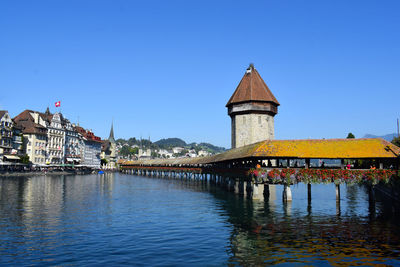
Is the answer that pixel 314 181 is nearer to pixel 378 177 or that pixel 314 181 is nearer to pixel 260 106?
pixel 378 177

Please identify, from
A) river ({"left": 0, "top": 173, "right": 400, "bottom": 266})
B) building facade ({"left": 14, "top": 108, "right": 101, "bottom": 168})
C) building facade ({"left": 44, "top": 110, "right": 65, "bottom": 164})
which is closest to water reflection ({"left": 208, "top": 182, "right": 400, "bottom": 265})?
river ({"left": 0, "top": 173, "right": 400, "bottom": 266})

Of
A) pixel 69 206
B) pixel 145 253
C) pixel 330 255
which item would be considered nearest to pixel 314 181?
pixel 330 255

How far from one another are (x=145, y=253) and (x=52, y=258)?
148 inches

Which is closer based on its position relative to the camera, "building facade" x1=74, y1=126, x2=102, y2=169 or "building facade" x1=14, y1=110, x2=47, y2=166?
"building facade" x1=14, y1=110, x2=47, y2=166

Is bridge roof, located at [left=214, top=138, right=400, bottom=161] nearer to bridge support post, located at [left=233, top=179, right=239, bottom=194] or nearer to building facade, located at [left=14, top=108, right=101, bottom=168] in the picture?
bridge support post, located at [left=233, top=179, right=239, bottom=194]

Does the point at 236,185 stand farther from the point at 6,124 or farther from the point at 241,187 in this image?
the point at 6,124

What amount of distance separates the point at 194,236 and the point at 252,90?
160 feet

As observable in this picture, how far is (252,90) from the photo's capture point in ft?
213

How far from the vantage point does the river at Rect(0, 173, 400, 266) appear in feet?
48.6

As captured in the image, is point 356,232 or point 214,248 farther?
point 356,232

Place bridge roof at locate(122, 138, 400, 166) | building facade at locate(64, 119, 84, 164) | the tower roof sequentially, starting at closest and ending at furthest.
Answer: bridge roof at locate(122, 138, 400, 166) < the tower roof < building facade at locate(64, 119, 84, 164)

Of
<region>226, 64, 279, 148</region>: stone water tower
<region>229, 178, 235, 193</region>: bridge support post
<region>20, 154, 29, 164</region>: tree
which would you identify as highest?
<region>226, 64, 279, 148</region>: stone water tower

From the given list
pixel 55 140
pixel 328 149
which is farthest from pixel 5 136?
pixel 328 149

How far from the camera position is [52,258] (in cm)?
1468
